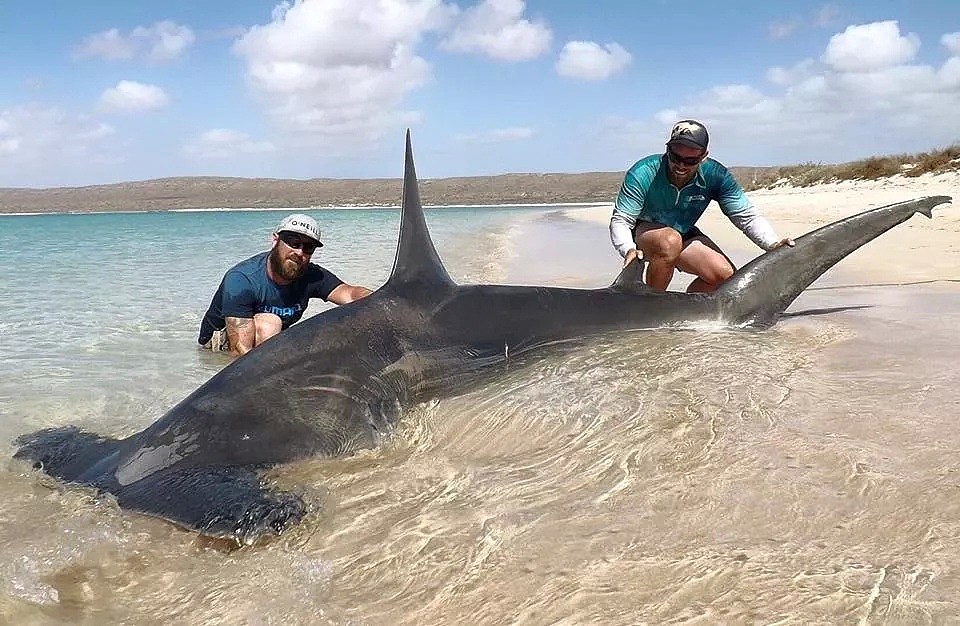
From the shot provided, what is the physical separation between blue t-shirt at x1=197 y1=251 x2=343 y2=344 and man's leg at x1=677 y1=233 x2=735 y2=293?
9.24 feet

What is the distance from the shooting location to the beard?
17.5ft

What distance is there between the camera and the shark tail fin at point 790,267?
194 inches

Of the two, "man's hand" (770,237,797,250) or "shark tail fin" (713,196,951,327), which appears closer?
"shark tail fin" (713,196,951,327)

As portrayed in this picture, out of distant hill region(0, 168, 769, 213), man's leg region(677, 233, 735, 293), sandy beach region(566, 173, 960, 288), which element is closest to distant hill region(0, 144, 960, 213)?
distant hill region(0, 168, 769, 213)

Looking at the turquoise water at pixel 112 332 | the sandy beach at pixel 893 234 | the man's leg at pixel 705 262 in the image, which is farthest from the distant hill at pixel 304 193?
the man's leg at pixel 705 262

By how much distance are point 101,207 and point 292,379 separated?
114726 mm

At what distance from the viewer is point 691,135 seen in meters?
5.16

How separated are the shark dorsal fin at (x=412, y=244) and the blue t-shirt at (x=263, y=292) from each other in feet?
6.21

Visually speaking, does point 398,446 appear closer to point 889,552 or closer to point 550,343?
point 550,343

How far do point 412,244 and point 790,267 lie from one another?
2.82m

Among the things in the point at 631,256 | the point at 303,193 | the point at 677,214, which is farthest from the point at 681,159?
the point at 303,193

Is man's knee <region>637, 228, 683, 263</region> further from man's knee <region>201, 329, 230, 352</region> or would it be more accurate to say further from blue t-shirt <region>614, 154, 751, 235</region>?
man's knee <region>201, 329, 230, 352</region>

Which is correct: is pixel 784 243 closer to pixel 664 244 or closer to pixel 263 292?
pixel 664 244

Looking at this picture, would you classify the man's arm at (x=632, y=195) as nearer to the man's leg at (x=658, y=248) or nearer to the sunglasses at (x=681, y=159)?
the man's leg at (x=658, y=248)
